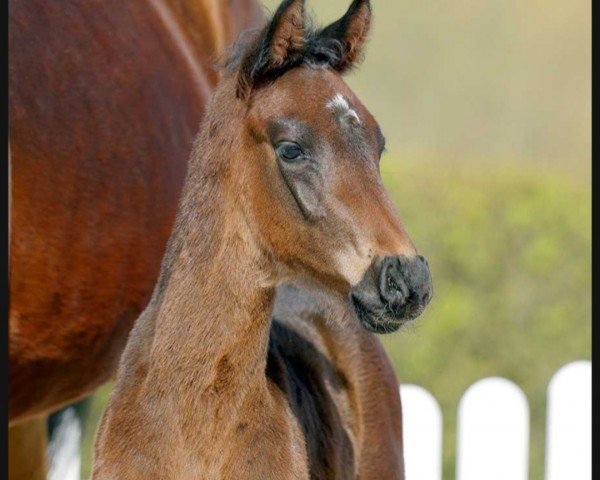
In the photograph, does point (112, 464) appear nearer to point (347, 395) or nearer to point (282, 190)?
point (282, 190)

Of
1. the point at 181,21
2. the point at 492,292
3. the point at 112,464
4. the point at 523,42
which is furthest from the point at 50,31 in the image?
the point at 523,42

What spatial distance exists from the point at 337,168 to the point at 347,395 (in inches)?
42.9

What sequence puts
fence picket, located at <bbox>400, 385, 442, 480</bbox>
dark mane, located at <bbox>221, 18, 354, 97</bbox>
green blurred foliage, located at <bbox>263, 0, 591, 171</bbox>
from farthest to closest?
green blurred foliage, located at <bbox>263, 0, 591, 171</bbox>, fence picket, located at <bbox>400, 385, 442, 480</bbox>, dark mane, located at <bbox>221, 18, 354, 97</bbox>

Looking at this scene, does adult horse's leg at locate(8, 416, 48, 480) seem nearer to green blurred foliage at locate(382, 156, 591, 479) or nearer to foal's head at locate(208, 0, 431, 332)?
foal's head at locate(208, 0, 431, 332)

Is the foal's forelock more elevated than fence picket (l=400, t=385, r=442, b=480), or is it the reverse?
the foal's forelock

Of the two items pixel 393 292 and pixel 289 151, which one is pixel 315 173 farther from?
pixel 393 292

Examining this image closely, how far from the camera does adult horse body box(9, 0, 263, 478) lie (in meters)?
3.46

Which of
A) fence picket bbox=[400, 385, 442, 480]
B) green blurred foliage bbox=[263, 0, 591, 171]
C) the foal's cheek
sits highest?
green blurred foliage bbox=[263, 0, 591, 171]

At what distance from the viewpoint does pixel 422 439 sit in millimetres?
5410

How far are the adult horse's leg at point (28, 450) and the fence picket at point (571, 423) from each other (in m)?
2.26

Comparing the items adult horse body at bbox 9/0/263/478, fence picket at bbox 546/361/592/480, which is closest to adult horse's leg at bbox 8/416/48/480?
adult horse body at bbox 9/0/263/478

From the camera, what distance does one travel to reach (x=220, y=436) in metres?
2.99

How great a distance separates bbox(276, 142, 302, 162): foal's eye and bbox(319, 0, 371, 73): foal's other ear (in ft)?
0.95

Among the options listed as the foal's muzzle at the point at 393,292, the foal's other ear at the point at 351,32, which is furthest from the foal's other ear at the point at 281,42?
the foal's muzzle at the point at 393,292
